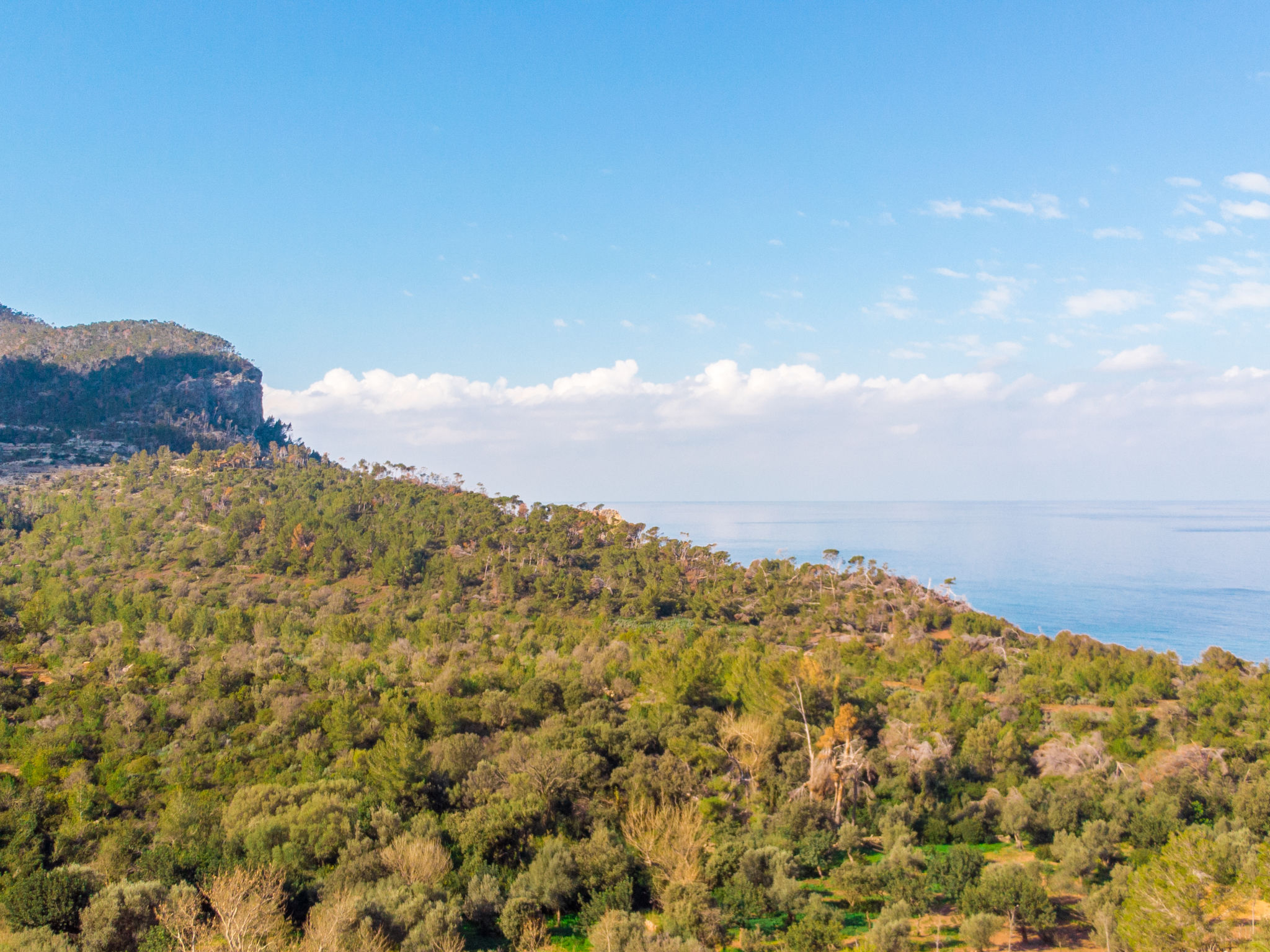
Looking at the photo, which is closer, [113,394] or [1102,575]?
[1102,575]

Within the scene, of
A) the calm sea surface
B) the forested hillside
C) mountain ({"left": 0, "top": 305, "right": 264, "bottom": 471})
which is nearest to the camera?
the forested hillside

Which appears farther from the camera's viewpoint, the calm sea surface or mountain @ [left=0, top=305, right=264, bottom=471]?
mountain @ [left=0, top=305, right=264, bottom=471]

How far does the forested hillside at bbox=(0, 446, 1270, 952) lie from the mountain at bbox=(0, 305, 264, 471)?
3110 inches

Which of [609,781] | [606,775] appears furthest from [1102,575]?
[609,781]

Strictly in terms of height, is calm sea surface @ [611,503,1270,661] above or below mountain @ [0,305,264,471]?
below

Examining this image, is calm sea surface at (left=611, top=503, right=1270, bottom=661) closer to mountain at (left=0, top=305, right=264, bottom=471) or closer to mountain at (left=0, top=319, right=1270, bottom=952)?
mountain at (left=0, top=319, right=1270, bottom=952)

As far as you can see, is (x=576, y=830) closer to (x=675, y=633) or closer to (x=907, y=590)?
(x=675, y=633)

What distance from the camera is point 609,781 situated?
25141 mm

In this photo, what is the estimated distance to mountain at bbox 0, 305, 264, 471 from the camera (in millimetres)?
119000

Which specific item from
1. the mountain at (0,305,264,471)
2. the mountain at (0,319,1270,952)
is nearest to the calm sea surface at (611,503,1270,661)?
the mountain at (0,319,1270,952)

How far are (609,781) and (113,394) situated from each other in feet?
477

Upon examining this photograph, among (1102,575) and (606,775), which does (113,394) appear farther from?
(1102,575)

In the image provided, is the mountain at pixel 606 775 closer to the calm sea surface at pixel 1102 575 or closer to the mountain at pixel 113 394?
the calm sea surface at pixel 1102 575

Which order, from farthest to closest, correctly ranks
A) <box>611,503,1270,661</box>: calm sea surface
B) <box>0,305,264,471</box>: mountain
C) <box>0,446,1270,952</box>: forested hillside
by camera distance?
<box>0,305,264,471</box>: mountain, <box>611,503,1270,661</box>: calm sea surface, <box>0,446,1270,952</box>: forested hillside
